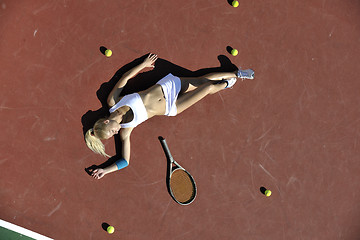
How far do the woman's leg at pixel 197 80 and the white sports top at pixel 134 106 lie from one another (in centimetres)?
80

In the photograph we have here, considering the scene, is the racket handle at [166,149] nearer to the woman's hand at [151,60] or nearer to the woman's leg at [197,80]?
the woman's leg at [197,80]

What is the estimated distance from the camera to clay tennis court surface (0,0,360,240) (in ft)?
17.9

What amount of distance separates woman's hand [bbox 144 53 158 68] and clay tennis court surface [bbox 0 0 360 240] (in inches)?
4.2

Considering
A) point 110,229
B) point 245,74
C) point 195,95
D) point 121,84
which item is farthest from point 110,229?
point 245,74

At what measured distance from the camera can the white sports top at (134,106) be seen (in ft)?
16.5

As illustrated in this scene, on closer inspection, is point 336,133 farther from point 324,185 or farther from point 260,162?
point 260,162

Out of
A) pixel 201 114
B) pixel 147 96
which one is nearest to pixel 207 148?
pixel 201 114

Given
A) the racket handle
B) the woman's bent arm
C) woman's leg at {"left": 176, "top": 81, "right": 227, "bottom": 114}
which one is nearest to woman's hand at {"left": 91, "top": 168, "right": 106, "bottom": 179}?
the woman's bent arm

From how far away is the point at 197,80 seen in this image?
5453mm

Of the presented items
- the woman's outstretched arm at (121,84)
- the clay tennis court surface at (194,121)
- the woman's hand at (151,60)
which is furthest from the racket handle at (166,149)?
the woman's hand at (151,60)

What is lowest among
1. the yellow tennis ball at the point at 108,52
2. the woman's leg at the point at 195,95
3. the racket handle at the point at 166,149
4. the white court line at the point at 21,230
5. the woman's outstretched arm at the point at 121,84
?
the white court line at the point at 21,230

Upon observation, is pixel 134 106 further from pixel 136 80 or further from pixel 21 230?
pixel 21 230

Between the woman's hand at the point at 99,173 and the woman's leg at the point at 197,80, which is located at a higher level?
the woman's leg at the point at 197,80

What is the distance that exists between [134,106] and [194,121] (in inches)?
46.5
